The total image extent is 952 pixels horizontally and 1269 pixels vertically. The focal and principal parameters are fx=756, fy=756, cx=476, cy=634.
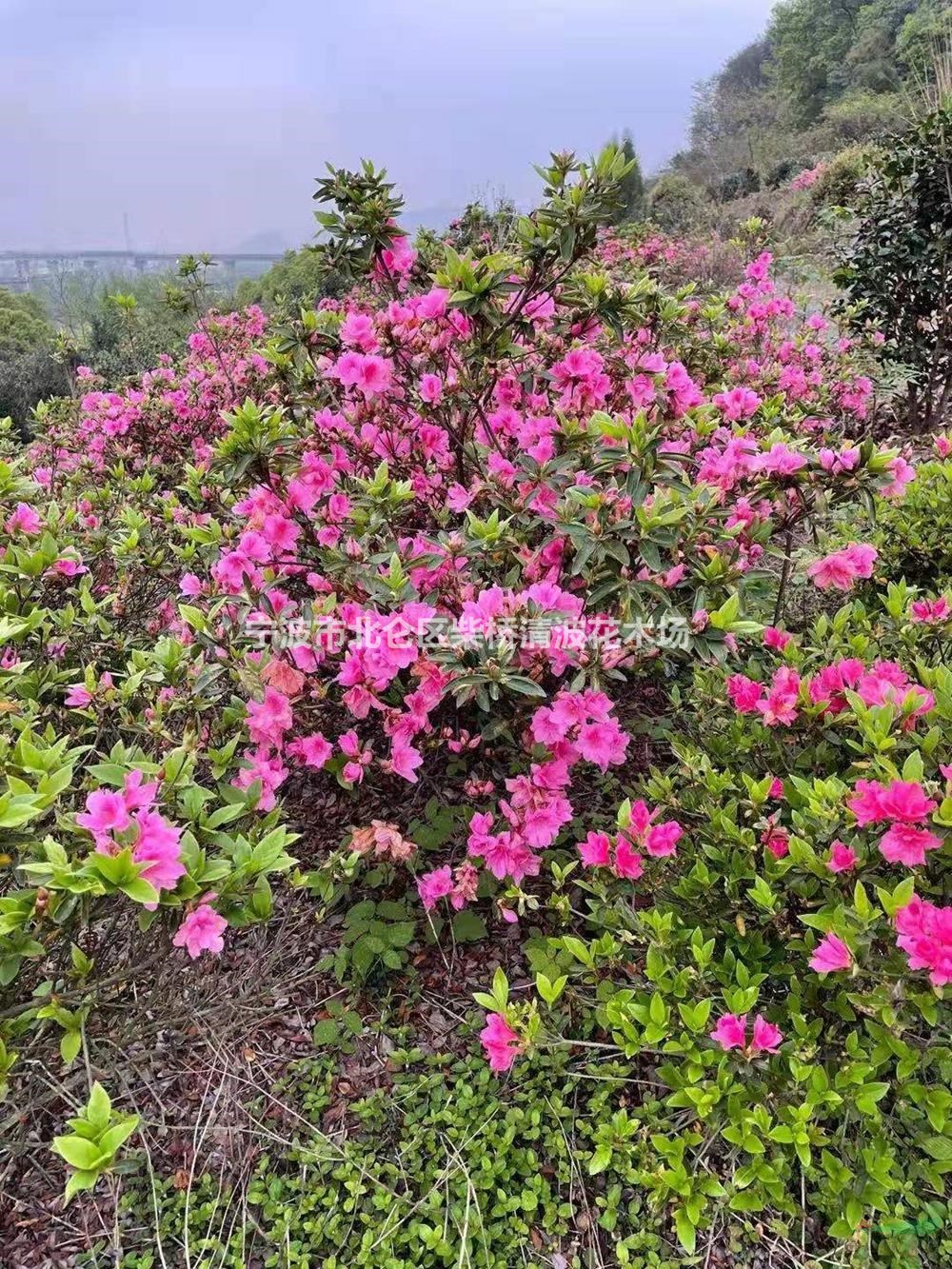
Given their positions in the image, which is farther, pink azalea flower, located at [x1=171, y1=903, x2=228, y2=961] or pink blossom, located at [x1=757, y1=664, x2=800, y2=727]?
pink blossom, located at [x1=757, y1=664, x2=800, y2=727]

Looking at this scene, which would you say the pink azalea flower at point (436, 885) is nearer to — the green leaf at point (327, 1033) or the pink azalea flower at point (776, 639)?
the green leaf at point (327, 1033)

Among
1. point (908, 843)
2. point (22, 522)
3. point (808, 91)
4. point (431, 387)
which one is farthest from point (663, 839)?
point (808, 91)

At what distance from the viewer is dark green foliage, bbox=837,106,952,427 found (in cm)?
384

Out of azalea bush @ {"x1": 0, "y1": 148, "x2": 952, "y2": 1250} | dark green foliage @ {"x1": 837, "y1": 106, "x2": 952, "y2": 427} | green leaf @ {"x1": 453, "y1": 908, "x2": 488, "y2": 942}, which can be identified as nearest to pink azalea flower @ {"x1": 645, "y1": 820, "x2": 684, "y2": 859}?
azalea bush @ {"x1": 0, "y1": 148, "x2": 952, "y2": 1250}

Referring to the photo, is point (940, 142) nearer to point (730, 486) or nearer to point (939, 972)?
point (730, 486)

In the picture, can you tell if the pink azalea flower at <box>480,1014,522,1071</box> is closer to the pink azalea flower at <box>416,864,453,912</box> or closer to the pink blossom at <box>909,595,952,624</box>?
the pink azalea flower at <box>416,864,453,912</box>

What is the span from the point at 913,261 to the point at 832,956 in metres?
4.08

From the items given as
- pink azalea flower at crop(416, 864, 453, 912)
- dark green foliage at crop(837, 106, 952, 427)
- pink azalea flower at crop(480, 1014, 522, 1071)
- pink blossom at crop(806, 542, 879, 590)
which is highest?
dark green foliage at crop(837, 106, 952, 427)

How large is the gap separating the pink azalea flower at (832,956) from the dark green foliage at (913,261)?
386 cm

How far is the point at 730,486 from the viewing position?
1731 millimetres

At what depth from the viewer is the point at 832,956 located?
115 cm

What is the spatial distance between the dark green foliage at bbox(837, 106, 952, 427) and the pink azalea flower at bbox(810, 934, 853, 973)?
12.7 feet

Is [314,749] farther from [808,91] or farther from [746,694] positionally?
[808,91]

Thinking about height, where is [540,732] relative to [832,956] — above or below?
above
